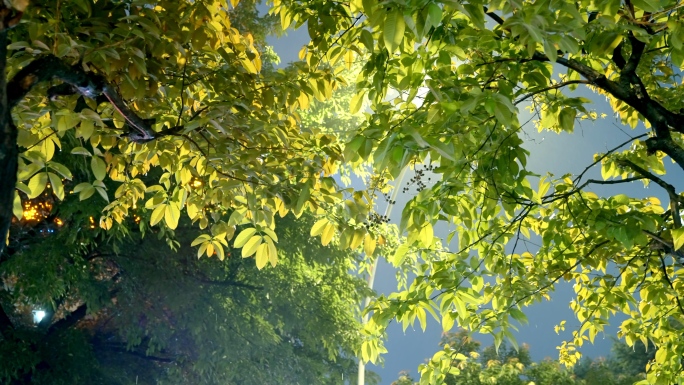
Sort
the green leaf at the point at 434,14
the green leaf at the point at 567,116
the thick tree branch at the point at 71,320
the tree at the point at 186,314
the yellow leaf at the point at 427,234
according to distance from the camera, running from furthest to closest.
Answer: the thick tree branch at the point at 71,320
the tree at the point at 186,314
the green leaf at the point at 567,116
the yellow leaf at the point at 427,234
the green leaf at the point at 434,14

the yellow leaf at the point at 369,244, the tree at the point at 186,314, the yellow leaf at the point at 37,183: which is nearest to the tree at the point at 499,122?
the yellow leaf at the point at 369,244

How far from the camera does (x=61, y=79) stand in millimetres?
1378

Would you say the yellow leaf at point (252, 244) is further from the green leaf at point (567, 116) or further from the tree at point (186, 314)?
the tree at point (186, 314)

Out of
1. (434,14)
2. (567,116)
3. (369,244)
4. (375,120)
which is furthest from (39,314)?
(434,14)

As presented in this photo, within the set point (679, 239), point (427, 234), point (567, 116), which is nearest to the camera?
point (679, 239)

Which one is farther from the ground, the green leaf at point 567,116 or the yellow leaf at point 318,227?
the green leaf at point 567,116

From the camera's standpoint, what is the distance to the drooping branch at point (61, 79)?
4.08 ft

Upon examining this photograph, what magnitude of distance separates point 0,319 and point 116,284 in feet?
3.40

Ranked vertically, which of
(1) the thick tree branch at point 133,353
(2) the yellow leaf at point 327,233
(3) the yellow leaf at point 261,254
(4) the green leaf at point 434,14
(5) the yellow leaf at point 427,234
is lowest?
(4) the green leaf at point 434,14

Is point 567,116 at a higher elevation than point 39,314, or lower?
lower

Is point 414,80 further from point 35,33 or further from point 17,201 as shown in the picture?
point 17,201

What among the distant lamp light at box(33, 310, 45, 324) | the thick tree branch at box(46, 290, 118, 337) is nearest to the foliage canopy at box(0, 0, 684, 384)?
the thick tree branch at box(46, 290, 118, 337)

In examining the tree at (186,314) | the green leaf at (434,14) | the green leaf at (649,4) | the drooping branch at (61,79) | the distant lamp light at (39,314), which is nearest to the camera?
the green leaf at (434,14)

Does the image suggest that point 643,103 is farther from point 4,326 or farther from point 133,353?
point 133,353
